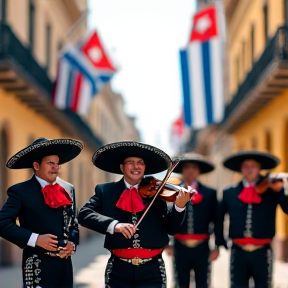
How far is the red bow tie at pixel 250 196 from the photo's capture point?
810cm

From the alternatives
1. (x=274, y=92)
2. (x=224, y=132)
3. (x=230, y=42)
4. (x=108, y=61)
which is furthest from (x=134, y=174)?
(x=230, y=42)

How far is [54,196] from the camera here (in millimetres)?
5914

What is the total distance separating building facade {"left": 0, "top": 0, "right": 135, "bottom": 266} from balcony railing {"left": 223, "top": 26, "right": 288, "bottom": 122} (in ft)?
17.9

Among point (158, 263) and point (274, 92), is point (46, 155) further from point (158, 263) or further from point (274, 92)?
point (274, 92)

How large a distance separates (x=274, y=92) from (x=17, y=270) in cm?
753

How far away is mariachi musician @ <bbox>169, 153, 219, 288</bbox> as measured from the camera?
865 centimetres

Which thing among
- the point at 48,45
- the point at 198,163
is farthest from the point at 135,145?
the point at 48,45

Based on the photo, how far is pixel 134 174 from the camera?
6062mm

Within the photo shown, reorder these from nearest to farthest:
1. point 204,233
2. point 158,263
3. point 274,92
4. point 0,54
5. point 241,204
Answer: point 158,263, point 241,204, point 204,233, point 0,54, point 274,92

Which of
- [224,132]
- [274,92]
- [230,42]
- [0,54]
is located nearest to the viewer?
[0,54]

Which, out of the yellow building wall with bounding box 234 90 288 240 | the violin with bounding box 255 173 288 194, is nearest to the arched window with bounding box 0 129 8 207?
the yellow building wall with bounding box 234 90 288 240

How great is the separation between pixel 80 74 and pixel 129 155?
13.4m

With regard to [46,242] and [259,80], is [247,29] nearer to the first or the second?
[259,80]

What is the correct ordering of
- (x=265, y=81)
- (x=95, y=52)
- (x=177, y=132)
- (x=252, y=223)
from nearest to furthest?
(x=252, y=223)
(x=265, y=81)
(x=95, y=52)
(x=177, y=132)
